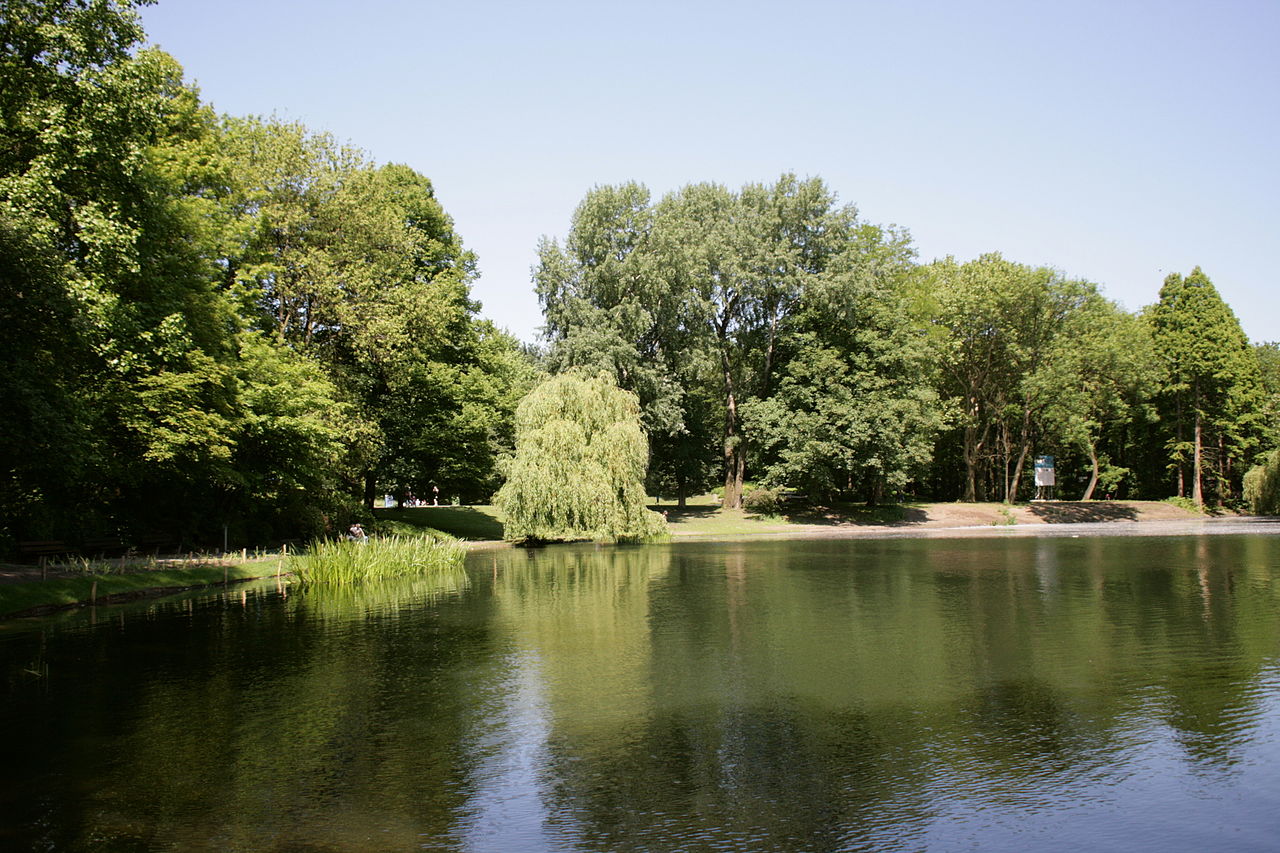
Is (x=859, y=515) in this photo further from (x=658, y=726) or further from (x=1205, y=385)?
(x=658, y=726)

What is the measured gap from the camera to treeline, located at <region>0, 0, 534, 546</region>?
71.3ft

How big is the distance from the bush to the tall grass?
2845 centimetres

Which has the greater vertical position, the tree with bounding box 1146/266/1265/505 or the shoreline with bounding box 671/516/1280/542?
the tree with bounding box 1146/266/1265/505

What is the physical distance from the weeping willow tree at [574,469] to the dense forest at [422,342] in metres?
6.78

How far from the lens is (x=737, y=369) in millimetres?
63688

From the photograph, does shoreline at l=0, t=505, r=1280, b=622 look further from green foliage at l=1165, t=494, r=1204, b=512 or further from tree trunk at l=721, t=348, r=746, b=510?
tree trunk at l=721, t=348, r=746, b=510

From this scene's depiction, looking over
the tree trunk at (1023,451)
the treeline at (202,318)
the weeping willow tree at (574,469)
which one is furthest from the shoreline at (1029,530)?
the treeline at (202,318)

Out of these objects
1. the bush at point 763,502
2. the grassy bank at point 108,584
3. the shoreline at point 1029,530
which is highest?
the bush at point 763,502

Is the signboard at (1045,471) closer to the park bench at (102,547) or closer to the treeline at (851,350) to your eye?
the treeline at (851,350)

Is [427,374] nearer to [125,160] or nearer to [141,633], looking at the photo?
[125,160]

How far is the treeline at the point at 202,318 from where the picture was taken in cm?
2173

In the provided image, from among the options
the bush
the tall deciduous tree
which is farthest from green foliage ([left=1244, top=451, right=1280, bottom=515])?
the bush

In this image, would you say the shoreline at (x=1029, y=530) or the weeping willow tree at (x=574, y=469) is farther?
the shoreline at (x=1029, y=530)

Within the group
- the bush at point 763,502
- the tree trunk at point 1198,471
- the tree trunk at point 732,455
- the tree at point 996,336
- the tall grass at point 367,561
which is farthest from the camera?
the tree trunk at point 1198,471
